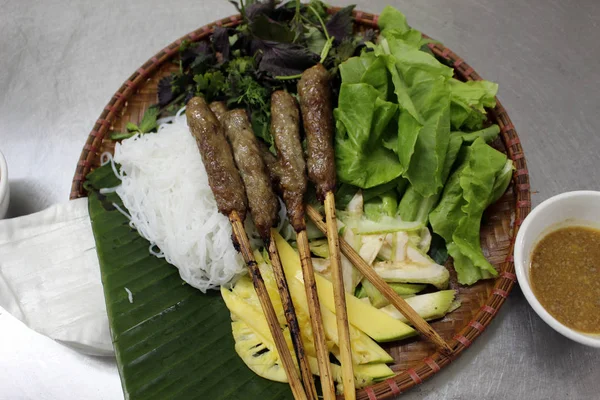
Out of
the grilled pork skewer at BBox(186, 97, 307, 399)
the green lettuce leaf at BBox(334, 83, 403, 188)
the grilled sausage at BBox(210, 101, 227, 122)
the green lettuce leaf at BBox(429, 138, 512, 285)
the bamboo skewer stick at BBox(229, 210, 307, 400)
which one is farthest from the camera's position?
the grilled sausage at BBox(210, 101, 227, 122)

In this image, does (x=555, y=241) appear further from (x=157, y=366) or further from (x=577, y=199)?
(x=157, y=366)

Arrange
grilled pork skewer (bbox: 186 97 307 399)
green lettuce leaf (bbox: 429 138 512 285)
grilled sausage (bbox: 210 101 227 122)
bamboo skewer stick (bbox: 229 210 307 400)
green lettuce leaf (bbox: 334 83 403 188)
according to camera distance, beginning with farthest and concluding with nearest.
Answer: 1. grilled sausage (bbox: 210 101 227 122)
2. green lettuce leaf (bbox: 334 83 403 188)
3. green lettuce leaf (bbox: 429 138 512 285)
4. grilled pork skewer (bbox: 186 97 307 399)
5. bamboo skewer stick (bbox: 229 210 307 400)

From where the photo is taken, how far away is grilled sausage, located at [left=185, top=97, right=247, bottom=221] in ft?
8.28

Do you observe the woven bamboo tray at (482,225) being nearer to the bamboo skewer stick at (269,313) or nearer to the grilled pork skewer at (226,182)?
the bamboo skewer stick at (269,313)

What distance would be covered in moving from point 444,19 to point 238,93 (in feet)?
7.26

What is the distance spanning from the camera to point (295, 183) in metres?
2.59

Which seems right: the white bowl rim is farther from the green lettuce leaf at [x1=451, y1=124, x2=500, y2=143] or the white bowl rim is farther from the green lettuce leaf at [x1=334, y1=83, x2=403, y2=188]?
the green lettuce leaf at [x1=451, y1=124, x2=500, y2=143]

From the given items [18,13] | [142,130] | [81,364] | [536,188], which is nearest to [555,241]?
[536,188]

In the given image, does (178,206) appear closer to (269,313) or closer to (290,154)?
(290,154)

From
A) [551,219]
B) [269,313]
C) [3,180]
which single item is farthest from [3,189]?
[551,219]

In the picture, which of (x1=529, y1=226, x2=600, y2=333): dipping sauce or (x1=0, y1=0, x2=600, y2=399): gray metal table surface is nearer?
(x1=529, y1=226, x2=600, y2=333): dipping sauce

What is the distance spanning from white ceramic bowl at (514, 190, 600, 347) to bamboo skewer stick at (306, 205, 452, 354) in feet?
1.67

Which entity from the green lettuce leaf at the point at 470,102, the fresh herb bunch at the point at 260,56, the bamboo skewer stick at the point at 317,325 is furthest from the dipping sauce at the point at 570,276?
the fresh herb bunch at the point at 260,56

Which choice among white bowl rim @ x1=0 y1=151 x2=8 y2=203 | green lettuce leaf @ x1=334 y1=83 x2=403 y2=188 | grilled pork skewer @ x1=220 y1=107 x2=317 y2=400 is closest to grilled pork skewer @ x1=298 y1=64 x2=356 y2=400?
green lettuce leaf @ x1=334 y1=83 x2=403 y2=188
